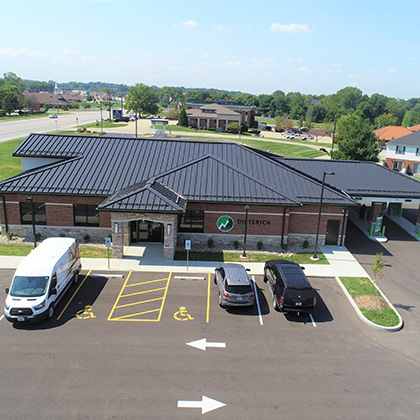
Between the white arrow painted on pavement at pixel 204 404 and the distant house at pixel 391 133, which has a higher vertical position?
the distant house at pixel 391 133

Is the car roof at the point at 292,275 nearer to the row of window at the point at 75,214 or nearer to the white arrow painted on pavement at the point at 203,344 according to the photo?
the white arrow painted on pavement at the point at 203,344

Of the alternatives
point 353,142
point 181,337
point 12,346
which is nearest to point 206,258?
point 181,337

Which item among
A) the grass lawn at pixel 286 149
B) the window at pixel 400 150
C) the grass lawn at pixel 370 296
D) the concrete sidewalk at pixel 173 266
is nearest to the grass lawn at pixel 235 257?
the concrete sidewalk at pixel 173 266

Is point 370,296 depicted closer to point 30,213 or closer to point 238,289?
point 238,289

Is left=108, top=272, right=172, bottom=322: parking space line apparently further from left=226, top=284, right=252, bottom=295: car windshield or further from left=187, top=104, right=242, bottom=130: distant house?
left=187, top=104, right=242, bottom=130: distant house

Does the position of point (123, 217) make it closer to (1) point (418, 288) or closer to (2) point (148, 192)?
(2) point (148, 192)

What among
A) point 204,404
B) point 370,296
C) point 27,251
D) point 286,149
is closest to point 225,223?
point 370,296

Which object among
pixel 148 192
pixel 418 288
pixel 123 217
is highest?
pixel 148 192

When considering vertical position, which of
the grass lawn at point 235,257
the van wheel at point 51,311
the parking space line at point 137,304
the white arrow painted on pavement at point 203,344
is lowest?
the parking space line at point 137,304
